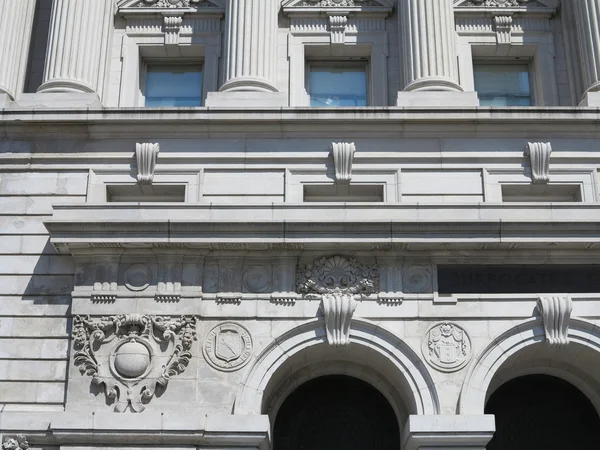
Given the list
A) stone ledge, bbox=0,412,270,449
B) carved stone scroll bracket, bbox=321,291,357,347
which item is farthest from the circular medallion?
carved stone scroll bracket, bbox=321,291,357,347

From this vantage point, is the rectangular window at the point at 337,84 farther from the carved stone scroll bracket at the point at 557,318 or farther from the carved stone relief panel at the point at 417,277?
the carved stone scroll bracket at the point at 557,318

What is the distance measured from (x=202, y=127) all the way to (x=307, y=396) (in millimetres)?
6273

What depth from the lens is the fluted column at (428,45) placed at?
21.0 metres

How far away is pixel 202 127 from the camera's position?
797 inches

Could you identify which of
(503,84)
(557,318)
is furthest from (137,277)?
(503,84)

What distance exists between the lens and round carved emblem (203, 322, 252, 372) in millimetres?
18109

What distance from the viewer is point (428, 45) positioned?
70.2ft

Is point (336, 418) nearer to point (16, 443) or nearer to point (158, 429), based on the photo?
point (158, 429)

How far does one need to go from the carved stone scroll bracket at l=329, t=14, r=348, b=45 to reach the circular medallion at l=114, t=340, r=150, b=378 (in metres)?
9.24

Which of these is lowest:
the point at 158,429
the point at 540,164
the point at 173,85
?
the point at 158,429

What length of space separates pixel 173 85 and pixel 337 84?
13.4 ft

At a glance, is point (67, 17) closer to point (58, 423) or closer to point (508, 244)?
point (58, 423)

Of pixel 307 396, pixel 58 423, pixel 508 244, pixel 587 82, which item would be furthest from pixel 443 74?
pixel 58 423

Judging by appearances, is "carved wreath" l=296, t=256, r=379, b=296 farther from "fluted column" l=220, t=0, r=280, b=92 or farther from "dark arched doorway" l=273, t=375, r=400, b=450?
"fluted column" l=220, t=0, r=280, b=92
